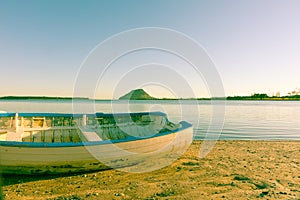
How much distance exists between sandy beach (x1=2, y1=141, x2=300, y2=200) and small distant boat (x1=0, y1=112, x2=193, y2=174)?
1.16ft

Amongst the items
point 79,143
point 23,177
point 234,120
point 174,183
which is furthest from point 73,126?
point 234,120

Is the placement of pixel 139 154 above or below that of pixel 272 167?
above

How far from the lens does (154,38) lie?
41.3ft

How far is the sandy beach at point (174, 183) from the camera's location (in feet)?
18.0

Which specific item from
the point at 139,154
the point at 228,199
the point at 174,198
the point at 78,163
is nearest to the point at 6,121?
the point at 78,163

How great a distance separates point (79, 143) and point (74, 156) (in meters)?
0.40

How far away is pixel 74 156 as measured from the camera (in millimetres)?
6238

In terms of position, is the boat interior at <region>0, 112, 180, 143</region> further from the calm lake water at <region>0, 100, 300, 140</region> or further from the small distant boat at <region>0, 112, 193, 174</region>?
the calm lake water at <region>0, 100, 300, 140</region>

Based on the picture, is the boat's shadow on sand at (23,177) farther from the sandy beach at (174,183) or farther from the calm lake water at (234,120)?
the calm lake water at (234,120)

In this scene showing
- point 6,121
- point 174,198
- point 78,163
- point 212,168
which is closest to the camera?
point 174,198

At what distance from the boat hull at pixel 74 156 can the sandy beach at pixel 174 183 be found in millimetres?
342

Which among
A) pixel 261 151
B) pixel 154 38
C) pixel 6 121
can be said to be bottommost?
pixel 261 151

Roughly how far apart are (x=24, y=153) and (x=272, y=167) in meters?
8.74

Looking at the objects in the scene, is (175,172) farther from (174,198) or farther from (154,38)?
(154,38)
